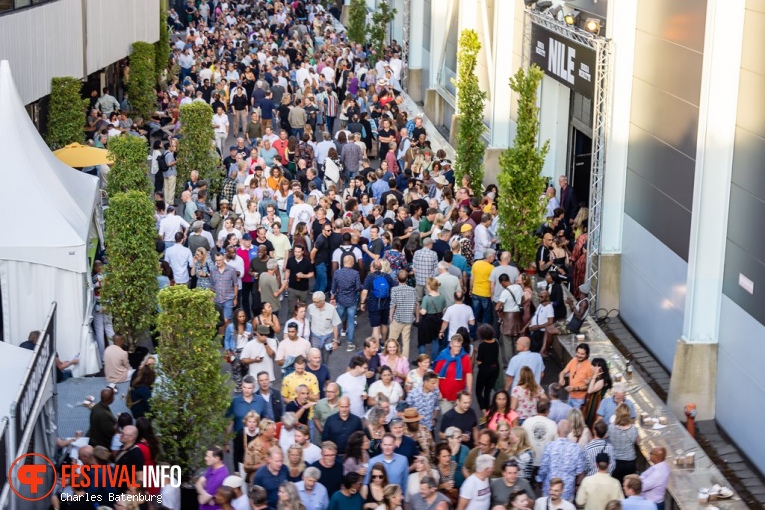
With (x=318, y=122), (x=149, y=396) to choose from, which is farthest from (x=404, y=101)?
(x=149, y=396)

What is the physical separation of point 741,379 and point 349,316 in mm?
5374

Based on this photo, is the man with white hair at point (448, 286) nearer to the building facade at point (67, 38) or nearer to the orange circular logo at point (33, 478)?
the orange circular logo at point (33, 478)

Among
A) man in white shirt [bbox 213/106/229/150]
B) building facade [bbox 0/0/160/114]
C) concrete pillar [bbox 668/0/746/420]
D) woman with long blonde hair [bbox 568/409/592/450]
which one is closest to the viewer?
woman with long blonde hair [bbox 568/409/592/450]

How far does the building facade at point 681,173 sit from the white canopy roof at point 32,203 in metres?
7.31

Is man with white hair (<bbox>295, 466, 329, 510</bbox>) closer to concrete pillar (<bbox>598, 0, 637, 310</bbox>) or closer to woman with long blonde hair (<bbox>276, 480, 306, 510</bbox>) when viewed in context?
woman with long blonde hair (<bbox>276, 480, 306, 510</bbox>)

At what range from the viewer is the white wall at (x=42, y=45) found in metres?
22.3

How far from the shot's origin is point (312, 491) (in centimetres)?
1052

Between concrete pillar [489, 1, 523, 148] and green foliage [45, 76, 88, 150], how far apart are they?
8.30 metres

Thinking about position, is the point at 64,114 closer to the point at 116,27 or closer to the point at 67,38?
the point at 67,38

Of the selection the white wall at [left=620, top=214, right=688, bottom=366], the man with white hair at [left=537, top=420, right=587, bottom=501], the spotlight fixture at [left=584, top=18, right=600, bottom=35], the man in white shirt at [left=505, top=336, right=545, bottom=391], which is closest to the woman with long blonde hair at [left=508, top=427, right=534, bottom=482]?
the man with white hair at [left=537, top=420, right=587, bottom=501]

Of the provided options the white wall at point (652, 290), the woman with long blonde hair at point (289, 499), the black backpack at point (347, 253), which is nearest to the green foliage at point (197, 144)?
the black backpack at point (347, 253)

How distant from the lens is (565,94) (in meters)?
22.7

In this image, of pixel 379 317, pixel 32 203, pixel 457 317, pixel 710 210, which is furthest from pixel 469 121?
pixel 32 203

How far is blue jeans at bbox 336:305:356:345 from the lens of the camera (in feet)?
54.6
